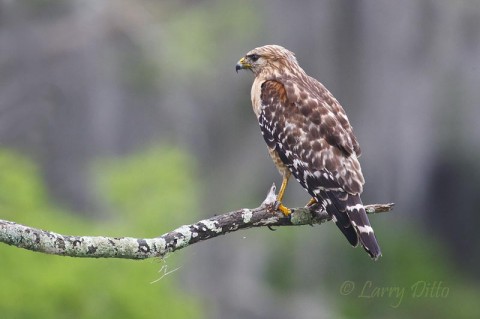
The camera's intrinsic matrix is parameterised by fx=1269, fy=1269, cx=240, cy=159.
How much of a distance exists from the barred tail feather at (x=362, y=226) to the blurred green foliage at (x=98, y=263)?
4625mm

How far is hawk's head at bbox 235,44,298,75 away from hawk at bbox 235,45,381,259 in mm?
92

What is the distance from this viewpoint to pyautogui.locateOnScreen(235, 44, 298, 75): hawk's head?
7918mm

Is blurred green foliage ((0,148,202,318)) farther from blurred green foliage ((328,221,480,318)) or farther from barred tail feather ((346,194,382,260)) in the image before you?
barred tail feather ((346,194,382,260))

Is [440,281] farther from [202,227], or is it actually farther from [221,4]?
[202,227]

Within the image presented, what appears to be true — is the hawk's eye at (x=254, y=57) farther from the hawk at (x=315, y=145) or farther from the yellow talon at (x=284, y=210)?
the yellow talon at (x=284, y=210)

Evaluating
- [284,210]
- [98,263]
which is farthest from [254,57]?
[98,263]

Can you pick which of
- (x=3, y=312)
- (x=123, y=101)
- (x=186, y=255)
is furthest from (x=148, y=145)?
(x=3, y=312)

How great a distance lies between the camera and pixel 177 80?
17.8m

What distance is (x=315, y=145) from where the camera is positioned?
7.18m

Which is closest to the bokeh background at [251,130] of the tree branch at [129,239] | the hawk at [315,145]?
the hawk at [315,145]

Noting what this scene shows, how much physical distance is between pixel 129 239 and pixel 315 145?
1.62 metres

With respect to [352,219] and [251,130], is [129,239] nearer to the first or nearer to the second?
[352,219]

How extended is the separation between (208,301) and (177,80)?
324 centimetres
